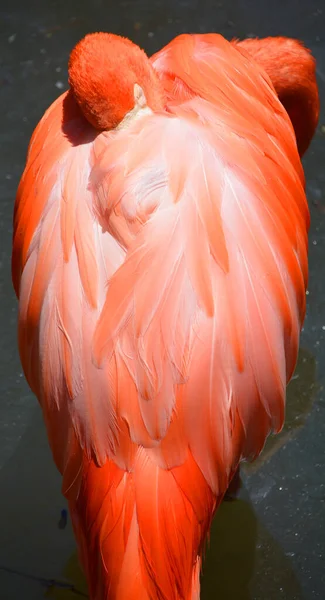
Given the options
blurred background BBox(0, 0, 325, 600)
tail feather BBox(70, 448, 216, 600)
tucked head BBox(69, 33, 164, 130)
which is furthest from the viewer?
blurred background BBox(0, 0, 325, 600)

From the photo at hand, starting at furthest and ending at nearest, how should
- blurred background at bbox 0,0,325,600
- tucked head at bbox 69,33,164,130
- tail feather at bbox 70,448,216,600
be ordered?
blurred background at bbox 0,0,325,600
tucked head at bbox 69,33,164,130
tail feather at bbox 70,448,216,600

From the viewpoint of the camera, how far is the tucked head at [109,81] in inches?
54.5

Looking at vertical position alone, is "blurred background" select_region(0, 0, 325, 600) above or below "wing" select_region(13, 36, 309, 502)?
below

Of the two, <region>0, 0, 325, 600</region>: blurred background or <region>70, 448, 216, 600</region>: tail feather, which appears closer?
<region>70, 448, 216, 600</region>: tail feather

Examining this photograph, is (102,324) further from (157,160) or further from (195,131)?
(195,131)

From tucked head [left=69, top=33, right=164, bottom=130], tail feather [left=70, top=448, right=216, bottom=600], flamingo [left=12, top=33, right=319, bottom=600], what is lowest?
tail feather [left=70, top=448, right=216, bottom=600]

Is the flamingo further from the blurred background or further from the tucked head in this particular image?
the blurred background

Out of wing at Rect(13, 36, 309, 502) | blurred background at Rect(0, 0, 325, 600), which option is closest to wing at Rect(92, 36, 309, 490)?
wing at Rect(13, 36, 309, 502)

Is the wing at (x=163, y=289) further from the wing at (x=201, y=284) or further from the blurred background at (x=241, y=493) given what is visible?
the blurred background at (x=241, y=493)

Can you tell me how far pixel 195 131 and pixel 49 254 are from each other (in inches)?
13.7

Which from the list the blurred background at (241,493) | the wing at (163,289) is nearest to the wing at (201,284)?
the wing at (163,289)

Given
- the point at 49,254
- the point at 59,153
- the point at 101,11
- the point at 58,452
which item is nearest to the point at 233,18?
the point at 101,11

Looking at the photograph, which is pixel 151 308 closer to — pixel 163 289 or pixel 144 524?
pixel 163 289

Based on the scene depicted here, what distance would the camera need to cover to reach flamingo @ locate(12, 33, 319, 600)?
1216 mm
